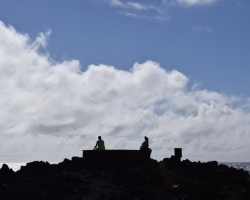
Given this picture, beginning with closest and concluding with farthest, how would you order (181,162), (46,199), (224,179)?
(46,199) < (224,179) < (181,162)

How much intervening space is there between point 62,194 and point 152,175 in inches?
299

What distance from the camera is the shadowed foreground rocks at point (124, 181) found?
35.8 m

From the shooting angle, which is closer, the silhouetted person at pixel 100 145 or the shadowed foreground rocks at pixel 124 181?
the shadowed foreground rocks at pixel 124 181

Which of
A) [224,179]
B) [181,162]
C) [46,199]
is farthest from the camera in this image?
[181,162]

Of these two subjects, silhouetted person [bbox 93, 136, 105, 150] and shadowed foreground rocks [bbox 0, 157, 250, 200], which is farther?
silhouetted person [bbox 93, 136, 105, 150]

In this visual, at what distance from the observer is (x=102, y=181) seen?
39406 mm

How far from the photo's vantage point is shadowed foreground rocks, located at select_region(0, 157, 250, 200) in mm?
35750

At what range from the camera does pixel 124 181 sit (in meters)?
39.0

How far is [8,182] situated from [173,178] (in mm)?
12975

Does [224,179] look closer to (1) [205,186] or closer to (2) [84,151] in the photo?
(1) [205,186]

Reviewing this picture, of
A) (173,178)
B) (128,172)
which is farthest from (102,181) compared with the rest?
(173,178)

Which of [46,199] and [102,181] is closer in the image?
[46,199]

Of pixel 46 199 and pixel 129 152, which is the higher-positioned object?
pixel 129 152

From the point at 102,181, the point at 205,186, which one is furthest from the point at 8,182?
the point at 205,186
